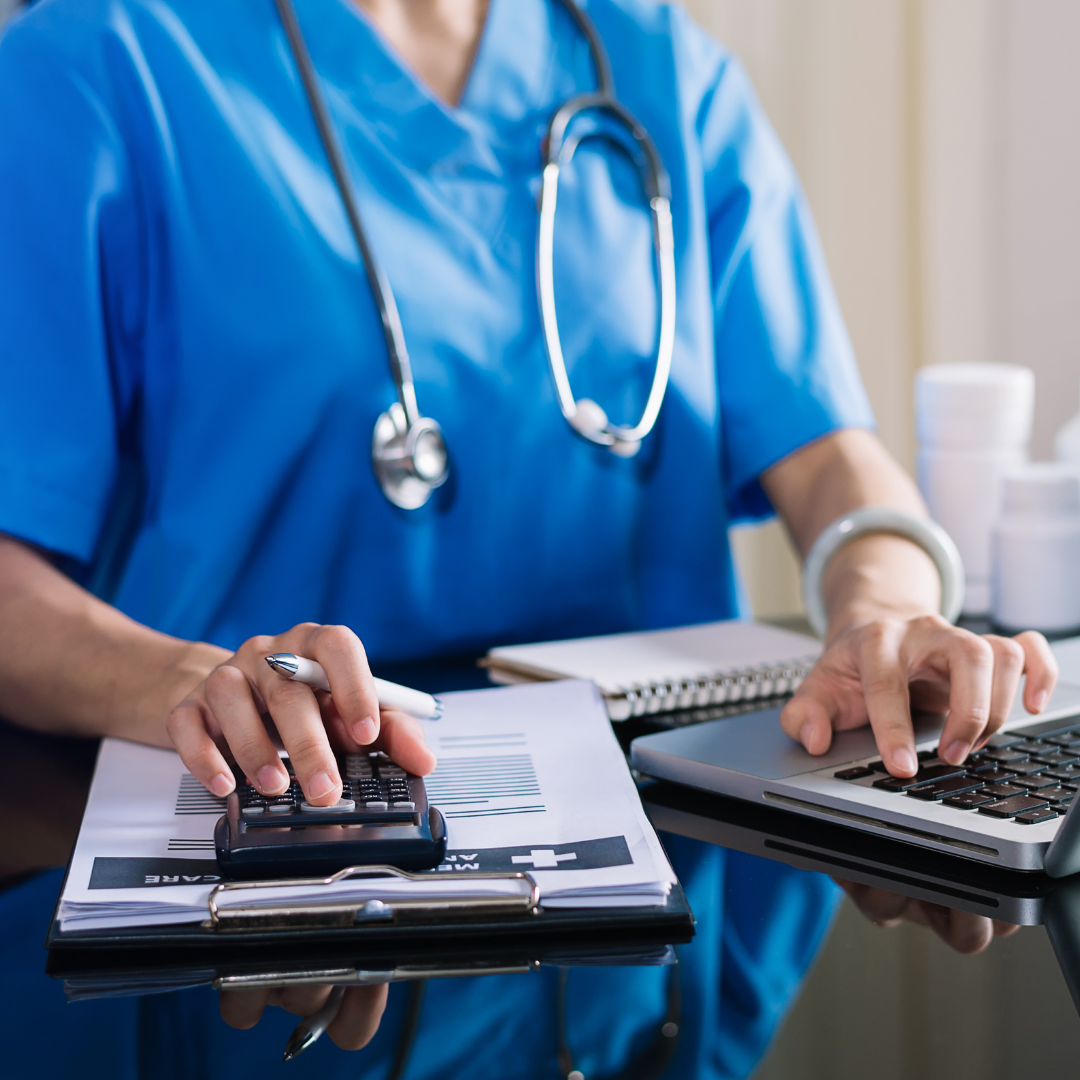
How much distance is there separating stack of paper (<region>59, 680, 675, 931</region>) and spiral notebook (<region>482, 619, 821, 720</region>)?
0.20ft

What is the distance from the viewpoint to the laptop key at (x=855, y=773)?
56 cm

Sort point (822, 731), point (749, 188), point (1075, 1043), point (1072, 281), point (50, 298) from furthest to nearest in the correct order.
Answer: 1. point (1072, 281)
2. point (749, 188)
3. point (50, 298)
4. point (822, 731)
5. point (1075, 1043)

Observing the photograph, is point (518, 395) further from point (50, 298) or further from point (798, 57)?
point (798, 57)

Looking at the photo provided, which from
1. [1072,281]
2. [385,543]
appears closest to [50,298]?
[385,543]

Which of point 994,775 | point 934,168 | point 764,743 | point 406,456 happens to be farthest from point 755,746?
point 934,168

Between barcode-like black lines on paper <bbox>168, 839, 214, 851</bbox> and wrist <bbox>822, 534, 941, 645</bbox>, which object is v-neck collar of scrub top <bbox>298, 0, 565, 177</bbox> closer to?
wrist <bbox>822, 534, 941, 645</bbox>

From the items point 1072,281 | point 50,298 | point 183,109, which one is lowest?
point 1072,281

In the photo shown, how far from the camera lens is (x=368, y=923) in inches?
16.9

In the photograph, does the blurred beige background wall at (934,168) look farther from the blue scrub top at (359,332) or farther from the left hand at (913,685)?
the left hand at (913,685)

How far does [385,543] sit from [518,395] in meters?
0.15

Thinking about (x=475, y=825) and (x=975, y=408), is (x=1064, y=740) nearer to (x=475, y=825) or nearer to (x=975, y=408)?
(x=475, y=825)

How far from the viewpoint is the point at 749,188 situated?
3.48 feet

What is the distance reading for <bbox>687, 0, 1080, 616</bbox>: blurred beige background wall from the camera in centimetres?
161

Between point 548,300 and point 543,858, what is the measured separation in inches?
22.2
